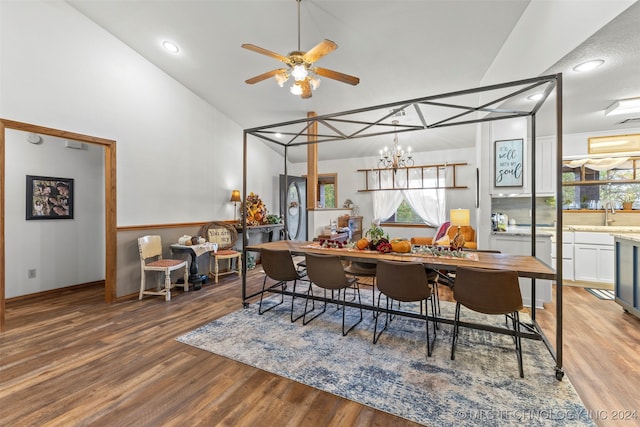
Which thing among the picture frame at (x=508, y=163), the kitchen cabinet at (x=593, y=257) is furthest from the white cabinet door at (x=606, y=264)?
the picture frame at (x=508, y=163)

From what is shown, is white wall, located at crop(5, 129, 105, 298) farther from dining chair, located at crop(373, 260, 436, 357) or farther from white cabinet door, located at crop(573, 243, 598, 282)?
white cabinet door, located at crop(573, 243, 598, 282)

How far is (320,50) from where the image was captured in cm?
249

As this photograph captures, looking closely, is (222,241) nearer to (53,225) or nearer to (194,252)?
(194,252)

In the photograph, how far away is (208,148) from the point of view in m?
5.04

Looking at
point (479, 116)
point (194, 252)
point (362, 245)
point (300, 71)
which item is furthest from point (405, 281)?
point (479, 116)

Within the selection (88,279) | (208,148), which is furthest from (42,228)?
(208,148)

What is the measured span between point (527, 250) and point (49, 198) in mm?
6730

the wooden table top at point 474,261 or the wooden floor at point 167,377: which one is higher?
the wooden table top at point 474,261

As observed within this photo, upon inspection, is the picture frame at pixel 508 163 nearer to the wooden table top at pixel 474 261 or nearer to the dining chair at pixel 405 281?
the wooden table top at pixel 474 261

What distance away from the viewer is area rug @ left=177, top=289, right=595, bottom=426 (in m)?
1.68

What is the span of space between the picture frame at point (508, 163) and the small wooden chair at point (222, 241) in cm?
427

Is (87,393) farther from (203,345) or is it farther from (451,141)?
(451,141)

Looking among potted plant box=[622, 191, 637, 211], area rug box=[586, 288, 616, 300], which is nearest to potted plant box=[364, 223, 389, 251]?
area rug box=[586, 288, 616, 300]

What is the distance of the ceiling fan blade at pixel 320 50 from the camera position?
7.75ft
